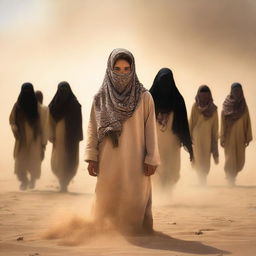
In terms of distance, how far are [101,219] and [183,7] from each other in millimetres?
69820

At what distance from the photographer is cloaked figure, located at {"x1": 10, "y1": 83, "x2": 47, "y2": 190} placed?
39.6ft

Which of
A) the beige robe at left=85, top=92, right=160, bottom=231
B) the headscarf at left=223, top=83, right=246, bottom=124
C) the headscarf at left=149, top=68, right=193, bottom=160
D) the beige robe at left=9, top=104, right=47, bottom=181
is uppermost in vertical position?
the headscarf at left=223, top=83, right=246, bottom=124

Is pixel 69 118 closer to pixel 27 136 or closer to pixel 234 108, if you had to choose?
pixel 27 136

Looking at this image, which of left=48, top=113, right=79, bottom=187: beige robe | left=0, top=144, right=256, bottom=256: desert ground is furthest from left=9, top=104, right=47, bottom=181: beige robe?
left=0, top=144, right=256, bottom=256: desert ground

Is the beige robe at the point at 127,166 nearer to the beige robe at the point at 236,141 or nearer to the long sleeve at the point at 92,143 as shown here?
the long sleeve at the point at 92,143

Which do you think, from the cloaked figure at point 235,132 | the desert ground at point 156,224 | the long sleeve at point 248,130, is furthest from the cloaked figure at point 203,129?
the desert ground at point 156,224

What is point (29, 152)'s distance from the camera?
1212cm

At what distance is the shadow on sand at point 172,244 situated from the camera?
5.42 m

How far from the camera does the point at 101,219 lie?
244 inches

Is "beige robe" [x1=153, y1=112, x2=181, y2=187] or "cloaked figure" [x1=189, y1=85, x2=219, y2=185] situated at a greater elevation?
"cloaked figure" [x1=189, y1=85, x2=219, y2=185]

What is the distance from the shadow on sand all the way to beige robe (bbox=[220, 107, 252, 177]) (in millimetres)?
7326

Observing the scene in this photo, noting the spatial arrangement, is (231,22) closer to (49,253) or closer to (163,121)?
(163,121)

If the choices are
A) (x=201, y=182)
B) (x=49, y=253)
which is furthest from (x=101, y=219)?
(x=201, y=182)

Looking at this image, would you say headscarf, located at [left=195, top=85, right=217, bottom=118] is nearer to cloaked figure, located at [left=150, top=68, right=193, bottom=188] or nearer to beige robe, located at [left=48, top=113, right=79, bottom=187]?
beige robe, located at [left=48, top=113, right=79, bottom=187]
